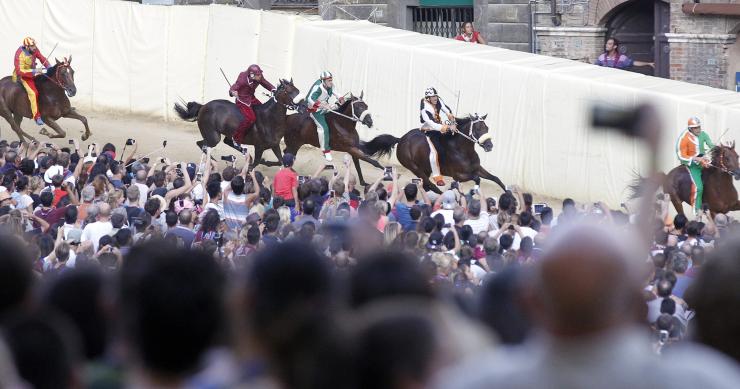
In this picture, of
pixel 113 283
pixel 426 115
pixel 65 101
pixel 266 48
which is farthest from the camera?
pixel 266 48

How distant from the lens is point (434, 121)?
18688mm

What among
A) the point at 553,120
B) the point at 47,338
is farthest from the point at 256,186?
the point at 47,338

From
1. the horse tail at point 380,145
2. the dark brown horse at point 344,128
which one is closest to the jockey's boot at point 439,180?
the horse tail at point 380,145

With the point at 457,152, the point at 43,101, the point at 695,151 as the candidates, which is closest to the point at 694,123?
the point at 695,151

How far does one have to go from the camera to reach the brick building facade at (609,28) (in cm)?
2269

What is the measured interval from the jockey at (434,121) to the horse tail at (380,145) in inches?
33.1

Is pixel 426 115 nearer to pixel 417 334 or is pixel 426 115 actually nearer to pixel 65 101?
pixel 65 101

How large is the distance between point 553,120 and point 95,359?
15.9 meters

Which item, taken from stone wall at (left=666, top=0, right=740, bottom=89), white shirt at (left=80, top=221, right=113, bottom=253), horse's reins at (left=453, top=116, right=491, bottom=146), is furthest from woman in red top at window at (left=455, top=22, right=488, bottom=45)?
white shirt at (left=80, top=221, right=113, bottom=253)

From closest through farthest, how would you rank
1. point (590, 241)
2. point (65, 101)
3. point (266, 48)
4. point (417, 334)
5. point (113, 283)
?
point (590, 241), point (417, 334), point (113, 283), point (65, 101), point (266, 48)

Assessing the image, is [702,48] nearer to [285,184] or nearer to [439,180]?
[439,180]

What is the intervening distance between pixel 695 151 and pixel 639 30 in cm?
852

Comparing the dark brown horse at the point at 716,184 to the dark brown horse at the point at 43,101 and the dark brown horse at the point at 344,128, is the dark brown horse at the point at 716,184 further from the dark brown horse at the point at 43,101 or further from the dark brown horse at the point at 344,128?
the dark brown horse at the point at 43,101

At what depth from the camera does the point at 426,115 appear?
61.3ft
